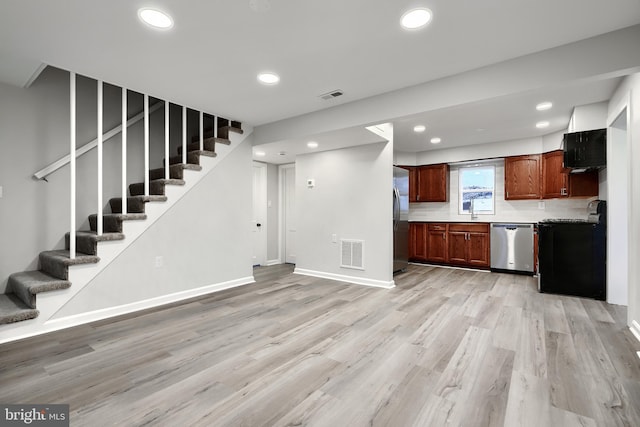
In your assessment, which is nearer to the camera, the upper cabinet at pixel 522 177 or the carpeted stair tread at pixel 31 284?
the carpeted stair tread at pixel 31 284

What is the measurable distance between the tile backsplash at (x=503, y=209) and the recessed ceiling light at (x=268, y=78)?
4.72 m

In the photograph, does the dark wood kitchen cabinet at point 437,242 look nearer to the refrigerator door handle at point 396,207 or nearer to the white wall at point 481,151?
the white wall at point 481,151

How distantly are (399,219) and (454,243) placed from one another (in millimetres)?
1634

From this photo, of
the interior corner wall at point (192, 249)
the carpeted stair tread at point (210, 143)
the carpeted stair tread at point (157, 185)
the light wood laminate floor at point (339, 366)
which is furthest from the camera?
the carpeted stair tread at point (210, 143)

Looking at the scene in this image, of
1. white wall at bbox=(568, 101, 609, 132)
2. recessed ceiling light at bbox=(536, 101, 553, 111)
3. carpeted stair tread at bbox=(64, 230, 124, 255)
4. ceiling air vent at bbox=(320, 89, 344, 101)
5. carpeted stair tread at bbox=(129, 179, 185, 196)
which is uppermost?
recessed ceiling light at bbox=(536, 101, 553, 111)

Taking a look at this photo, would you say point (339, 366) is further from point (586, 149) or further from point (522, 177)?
point (522, 177)

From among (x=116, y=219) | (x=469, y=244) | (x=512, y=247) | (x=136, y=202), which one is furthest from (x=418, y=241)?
(x=116, y=219)

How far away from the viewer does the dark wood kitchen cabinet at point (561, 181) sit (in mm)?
4289

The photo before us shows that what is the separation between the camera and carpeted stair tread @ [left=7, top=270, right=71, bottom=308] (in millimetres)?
2530

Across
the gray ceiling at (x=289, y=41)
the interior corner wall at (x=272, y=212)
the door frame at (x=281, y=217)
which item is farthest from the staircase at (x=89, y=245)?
the door frame at (x=281, y=217)

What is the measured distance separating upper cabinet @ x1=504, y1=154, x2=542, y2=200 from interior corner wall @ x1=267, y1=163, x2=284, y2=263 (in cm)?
441

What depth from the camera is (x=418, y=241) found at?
6293mm

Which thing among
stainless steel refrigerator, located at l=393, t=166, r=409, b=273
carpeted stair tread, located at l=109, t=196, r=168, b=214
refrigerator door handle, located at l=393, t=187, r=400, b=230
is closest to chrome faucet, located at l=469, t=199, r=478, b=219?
stainless steel refrigerator, located at l=393, t=166, r=409, b=273

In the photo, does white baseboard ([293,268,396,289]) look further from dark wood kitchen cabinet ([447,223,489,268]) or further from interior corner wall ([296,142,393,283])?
dark wood kitchen cabinet ([447,223,489,268])
